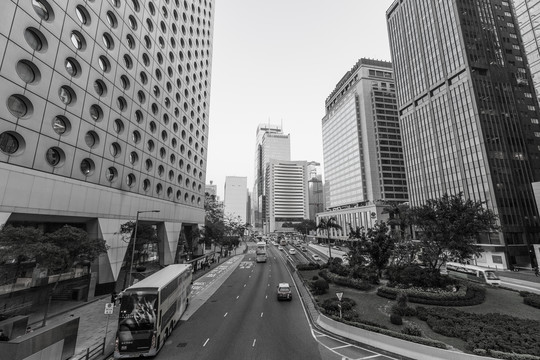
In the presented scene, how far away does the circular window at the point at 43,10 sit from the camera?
25.4 m

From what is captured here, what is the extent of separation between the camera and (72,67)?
29.5m

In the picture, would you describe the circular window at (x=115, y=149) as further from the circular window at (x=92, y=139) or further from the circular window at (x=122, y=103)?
the circular window at (x=122, y=103)

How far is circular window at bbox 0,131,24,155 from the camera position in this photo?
73.4 feet

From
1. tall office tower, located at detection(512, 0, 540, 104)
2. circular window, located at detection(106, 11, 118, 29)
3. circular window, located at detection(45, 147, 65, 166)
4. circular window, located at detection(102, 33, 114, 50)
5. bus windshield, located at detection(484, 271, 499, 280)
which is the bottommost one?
bus windshield, located at detection(484, 271, 499, 280)

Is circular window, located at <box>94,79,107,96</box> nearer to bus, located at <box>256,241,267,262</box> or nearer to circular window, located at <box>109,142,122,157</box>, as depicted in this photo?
circular window, located at <box>109,142,122,157</box>

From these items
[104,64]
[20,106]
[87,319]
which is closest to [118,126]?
[104,64]

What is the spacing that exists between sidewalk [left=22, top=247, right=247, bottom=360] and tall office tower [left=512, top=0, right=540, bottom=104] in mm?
69507

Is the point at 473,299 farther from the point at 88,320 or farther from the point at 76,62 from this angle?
the point at 76,62

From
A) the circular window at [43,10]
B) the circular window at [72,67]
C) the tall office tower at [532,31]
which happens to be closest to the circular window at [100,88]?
the circular window at [72,67]

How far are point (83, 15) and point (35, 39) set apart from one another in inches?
331

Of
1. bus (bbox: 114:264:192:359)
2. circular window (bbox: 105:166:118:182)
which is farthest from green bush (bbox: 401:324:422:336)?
circular window (bbox: 105:166:118:182)

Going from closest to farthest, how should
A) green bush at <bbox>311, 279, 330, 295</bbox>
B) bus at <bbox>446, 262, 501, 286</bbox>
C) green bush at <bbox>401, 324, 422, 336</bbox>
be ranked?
green bush at <bbox>401, 324, 422, 336</bbox> → green bush at <bbox>311, 279, 330, 295</bbox> → bus at <bbox>446, 262, 501, 286</bbox>

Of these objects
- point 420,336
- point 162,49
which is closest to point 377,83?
point 162,49

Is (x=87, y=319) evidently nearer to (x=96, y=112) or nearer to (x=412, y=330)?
(x=96, y=112)
